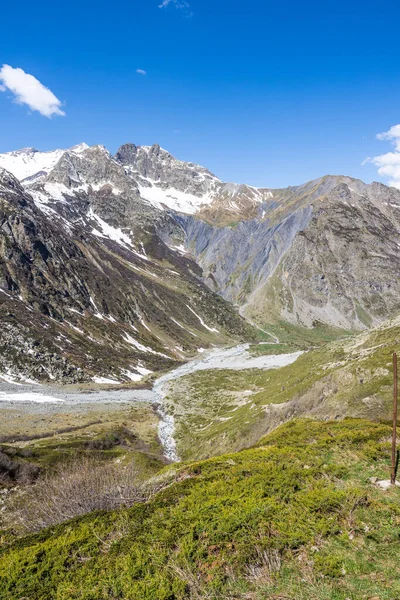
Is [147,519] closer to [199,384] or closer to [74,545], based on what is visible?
[74,545]

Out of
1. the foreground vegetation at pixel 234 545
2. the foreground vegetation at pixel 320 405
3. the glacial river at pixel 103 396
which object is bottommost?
the glacial river at pixel 103 396

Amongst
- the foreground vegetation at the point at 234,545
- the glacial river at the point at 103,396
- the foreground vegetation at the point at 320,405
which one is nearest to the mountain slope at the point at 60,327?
the glacial river at the point at 103,396

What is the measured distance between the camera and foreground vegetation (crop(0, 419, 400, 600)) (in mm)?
9977

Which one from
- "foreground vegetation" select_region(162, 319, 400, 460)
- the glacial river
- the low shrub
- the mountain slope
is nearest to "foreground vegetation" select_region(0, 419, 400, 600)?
the low shrub

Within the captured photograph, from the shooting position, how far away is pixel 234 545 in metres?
11.5

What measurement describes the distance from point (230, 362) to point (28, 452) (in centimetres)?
12142

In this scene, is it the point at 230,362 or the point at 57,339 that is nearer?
the point at 57,339

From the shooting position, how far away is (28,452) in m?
41.4

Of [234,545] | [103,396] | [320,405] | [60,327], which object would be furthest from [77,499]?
[60,327]

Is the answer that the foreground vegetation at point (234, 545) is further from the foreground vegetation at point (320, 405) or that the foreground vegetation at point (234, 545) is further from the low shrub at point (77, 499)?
the foreground vegetation at point (320, 405)

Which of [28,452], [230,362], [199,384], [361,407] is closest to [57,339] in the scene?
[199,384]

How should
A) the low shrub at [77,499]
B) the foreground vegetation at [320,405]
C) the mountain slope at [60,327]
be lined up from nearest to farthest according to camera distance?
the low shrub at [77,499] < the foreground vegetation at [320,405] < the mountain slope at [60,327]

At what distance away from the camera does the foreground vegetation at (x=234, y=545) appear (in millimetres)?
9977

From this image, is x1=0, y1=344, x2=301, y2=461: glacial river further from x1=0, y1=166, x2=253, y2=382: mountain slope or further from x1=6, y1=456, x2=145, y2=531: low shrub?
x1=6, y1=456, x2=145, y2=531: low shrub
